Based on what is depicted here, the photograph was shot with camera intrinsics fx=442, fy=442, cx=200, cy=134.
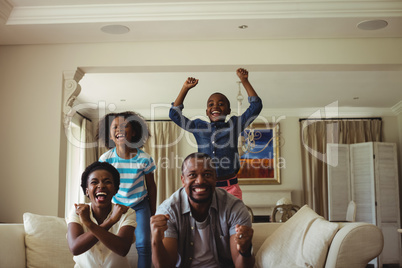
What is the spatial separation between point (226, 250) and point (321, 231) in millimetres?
525

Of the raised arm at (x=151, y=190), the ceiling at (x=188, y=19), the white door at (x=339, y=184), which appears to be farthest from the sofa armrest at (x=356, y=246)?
the white door at (x=339, y=184)

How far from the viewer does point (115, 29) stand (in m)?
4.12

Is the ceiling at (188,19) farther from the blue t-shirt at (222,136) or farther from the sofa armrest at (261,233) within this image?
the sofa armrest at (261,233)

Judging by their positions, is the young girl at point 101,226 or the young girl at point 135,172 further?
the young girl at point 135,172

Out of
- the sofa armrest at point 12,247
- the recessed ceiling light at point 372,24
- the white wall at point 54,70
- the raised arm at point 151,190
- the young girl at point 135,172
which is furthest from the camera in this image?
the white wall at point 54,70

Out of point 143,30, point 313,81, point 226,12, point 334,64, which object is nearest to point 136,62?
point 143,30

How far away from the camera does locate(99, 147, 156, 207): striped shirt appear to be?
2.87 meters

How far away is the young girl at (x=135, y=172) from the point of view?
2812mm

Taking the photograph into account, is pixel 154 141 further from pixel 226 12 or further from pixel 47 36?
pixel 226 12

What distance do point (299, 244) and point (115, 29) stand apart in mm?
2663

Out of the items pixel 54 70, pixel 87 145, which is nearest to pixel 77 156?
pixel 87 145

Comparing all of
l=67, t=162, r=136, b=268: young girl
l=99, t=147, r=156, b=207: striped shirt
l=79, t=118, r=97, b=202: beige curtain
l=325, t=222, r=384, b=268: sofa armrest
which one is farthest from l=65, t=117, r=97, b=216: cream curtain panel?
l=325, t=222, r=384, b=268: sofa armrest

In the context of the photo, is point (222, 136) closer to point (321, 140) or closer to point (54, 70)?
point (54, 70)

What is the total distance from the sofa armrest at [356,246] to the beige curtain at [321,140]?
591 cm
